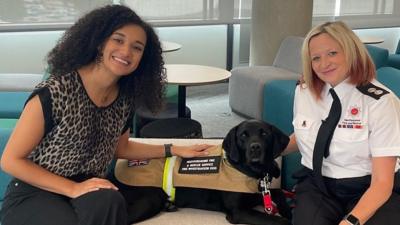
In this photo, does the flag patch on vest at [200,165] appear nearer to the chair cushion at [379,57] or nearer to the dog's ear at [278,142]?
the dog's ear at [278,142]

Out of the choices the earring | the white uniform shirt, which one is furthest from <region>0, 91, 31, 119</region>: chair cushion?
the white uniform shirt

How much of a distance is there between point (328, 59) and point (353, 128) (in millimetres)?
277

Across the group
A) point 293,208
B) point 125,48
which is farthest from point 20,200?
point 293,208

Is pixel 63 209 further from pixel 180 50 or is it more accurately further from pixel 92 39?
pixel 180 50

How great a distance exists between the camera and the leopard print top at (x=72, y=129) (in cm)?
174

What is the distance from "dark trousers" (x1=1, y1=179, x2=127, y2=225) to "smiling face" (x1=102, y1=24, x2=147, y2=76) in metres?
0.46

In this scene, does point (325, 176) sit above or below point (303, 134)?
below

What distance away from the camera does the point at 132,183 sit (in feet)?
6.95

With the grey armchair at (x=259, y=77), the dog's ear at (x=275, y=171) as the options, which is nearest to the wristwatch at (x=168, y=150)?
the dog's ear at (x=275, y=171)

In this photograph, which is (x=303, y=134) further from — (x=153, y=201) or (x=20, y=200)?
(x=20, y=200)

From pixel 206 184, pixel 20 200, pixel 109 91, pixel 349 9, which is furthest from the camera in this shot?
pixel 349 9

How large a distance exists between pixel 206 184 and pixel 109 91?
560 mm

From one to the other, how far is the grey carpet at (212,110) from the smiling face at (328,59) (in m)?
2.53

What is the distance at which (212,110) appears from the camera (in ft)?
17.6
